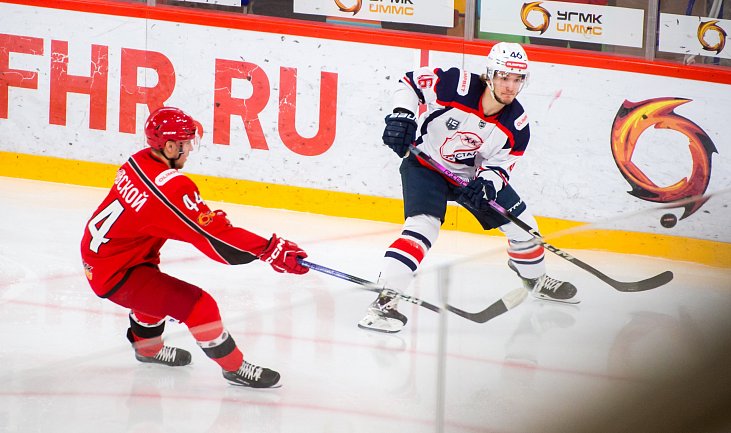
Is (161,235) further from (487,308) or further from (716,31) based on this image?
(716,31)

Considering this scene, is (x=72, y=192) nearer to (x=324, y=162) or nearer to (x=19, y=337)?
(x=324, y=162)

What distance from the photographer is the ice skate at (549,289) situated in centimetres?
196

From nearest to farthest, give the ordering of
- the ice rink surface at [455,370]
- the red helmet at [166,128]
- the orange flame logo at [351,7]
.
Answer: the ice rink surface at [455,370] → the red helmet at [166,128] → the orange flame logo at [351,7]

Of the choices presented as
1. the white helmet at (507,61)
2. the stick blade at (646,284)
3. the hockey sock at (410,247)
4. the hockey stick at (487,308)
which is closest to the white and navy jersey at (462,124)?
the white helmet at (507,61)

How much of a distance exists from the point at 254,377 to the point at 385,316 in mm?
374

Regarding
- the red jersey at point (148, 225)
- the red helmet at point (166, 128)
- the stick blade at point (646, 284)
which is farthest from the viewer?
the red helmet at point (166, 128)

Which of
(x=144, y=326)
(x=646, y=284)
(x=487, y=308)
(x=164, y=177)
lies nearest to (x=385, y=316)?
(x=487, y=308)

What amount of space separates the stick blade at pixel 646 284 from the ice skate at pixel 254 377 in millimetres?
719

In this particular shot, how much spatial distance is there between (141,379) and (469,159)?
2.62 meters

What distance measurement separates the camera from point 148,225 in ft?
10.6

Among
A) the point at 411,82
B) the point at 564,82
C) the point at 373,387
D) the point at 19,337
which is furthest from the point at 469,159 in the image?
the point at 373,387

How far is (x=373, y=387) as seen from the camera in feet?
6.34

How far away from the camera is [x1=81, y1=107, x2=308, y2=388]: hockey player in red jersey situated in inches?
126

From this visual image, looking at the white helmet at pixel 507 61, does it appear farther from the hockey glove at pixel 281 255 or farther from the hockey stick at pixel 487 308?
the hockey stick at pixel 487 308
